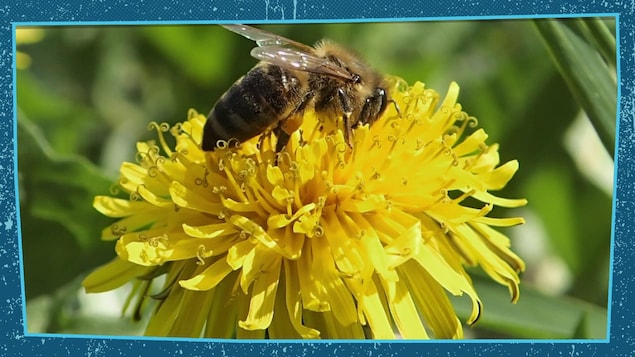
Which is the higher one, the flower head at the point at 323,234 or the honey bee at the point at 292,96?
the honey bee at the point at 292,96

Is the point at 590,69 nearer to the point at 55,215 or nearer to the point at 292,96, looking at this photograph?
the point at 292,96

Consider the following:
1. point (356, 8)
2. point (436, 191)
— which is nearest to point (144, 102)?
point (356, 8)

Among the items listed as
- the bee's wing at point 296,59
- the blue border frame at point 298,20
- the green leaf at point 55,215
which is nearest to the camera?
the bee's wing at point 296,59

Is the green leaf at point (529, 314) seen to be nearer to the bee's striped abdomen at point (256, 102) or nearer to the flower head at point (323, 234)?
the flower head at point (323, 234)

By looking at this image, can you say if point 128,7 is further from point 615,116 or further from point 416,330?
point 615,116

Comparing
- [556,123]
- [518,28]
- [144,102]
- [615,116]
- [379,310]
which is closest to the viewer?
[379,310]

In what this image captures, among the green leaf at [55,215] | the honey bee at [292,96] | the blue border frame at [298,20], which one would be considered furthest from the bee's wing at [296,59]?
the green leaf at [55,215]
